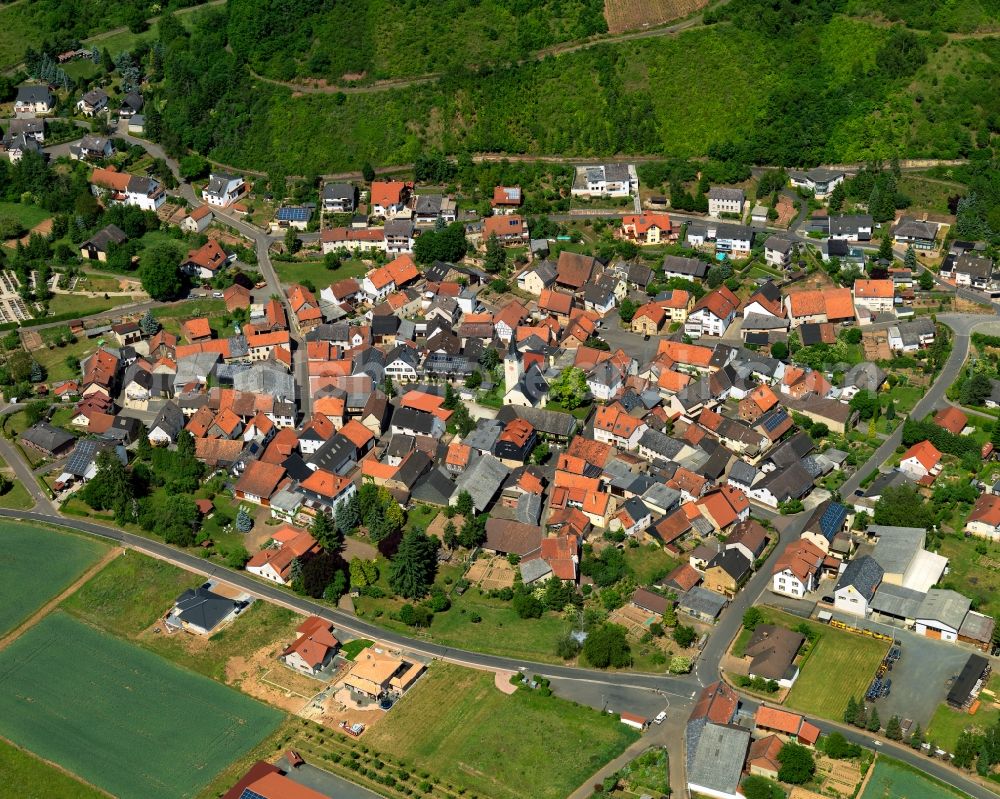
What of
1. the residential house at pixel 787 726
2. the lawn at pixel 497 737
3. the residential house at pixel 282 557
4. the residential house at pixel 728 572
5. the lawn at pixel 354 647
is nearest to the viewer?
the lawn at pixel 497 737

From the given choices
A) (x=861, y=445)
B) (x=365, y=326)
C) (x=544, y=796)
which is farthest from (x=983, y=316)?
(x=544, y=796)

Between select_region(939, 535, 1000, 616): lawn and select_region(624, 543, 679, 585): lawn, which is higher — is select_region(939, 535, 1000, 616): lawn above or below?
above

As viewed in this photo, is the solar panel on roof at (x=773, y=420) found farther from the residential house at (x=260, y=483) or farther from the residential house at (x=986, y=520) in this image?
the residential house at (x=260, y=483)

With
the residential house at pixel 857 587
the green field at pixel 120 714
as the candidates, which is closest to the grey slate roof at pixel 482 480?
the green field at pixel 120 714

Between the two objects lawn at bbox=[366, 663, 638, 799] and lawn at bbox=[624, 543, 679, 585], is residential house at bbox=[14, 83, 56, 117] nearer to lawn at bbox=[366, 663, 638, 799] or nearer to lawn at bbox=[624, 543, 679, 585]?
lawn at bbox=[624, 543, 679, 585]

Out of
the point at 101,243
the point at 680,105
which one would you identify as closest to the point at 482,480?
the point at 101,243

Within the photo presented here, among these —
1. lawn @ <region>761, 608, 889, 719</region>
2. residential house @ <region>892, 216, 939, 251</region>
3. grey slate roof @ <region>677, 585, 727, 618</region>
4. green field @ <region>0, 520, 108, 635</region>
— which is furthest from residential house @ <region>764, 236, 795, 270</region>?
green field @ <region>0, 520, 108, 635</region>

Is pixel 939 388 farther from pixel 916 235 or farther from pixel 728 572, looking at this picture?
pixel 728 572
